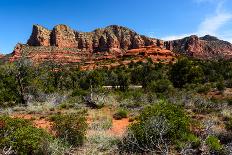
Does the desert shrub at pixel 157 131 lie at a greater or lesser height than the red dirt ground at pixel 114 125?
greater

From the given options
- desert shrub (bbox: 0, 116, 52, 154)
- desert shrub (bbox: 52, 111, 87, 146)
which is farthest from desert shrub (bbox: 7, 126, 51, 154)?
desert shrub (bbox: 52, 111, 87, 146)

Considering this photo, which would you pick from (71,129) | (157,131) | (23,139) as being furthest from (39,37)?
(157,131)

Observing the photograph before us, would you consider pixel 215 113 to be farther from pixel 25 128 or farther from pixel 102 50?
pixel 102 50

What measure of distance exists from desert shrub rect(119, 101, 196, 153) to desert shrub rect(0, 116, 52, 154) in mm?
3183

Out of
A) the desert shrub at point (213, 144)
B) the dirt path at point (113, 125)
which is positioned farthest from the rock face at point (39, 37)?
the desert shrub at point (213, 144)

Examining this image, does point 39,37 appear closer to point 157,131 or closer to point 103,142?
point 103,142

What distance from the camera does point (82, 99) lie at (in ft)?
113

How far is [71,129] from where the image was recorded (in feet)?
53.2

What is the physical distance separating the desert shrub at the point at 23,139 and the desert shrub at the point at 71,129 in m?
1.58

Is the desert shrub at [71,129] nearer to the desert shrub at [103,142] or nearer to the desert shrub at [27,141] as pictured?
the desert shrub at [103,142]

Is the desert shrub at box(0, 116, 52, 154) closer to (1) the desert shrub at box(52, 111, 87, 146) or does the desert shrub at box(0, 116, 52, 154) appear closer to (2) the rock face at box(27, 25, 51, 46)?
(1) the desert shrub at box(52, 111, 87, 146)

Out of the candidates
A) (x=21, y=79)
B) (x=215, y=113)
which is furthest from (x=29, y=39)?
(x=215, y=113)

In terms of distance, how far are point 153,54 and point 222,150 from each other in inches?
5145

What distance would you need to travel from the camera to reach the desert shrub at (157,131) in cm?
1451
